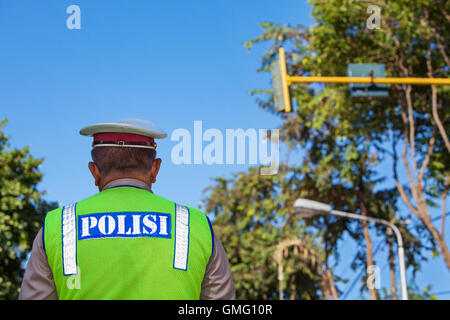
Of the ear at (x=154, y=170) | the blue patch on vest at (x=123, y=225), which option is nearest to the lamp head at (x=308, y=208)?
the ear at (x=154, y=170)

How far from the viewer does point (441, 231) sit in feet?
51.9

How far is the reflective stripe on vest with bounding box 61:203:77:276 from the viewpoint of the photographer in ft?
7.14

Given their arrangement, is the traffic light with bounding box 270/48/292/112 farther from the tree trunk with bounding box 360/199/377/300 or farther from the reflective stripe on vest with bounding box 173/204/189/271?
the tree trunk with bounding box 360/199/377/300

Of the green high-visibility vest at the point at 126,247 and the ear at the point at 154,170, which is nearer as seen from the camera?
the green high-visibility vest at the point at 126,247

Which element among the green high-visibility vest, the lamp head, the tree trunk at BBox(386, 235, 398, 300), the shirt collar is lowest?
the green high-visibility vest

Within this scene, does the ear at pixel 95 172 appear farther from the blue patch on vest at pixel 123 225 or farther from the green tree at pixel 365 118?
the green tree at pixel 365 118

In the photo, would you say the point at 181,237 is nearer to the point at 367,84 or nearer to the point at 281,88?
the point at 281,88

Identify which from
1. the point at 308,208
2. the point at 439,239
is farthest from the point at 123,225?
the point at 308,208

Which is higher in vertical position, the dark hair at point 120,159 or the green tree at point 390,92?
the green tree at point 390,92

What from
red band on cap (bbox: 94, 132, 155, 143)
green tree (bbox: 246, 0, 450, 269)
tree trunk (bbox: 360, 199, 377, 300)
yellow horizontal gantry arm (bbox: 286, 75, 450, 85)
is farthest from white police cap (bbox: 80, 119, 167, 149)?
tree trunk (bbox: 360, 199, 377, 300)

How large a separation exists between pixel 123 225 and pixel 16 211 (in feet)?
68.6

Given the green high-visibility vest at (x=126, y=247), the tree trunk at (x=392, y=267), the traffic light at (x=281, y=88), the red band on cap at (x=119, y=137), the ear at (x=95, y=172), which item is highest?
the traffic light at (x=281, y=88)

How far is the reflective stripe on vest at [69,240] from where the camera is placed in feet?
7.14

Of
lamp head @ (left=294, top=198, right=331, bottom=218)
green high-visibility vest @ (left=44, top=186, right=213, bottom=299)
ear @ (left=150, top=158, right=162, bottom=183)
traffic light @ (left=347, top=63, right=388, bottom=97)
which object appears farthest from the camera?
lamp head @ (left=294, top=198, right=331, bottom=218)
